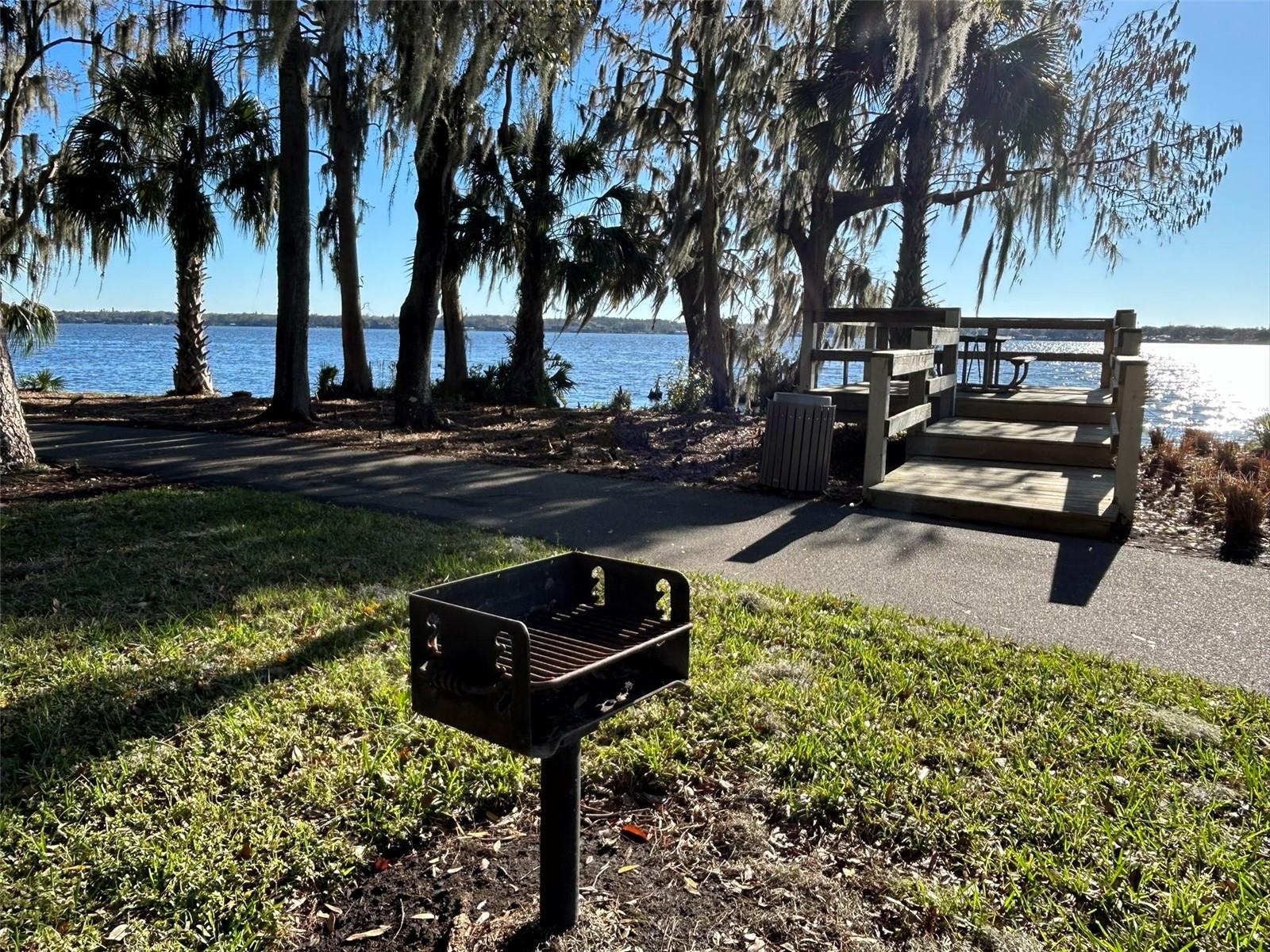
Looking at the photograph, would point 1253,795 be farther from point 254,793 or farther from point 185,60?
point 185,60

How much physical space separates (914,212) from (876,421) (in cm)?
693

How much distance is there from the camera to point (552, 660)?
6.66 feet

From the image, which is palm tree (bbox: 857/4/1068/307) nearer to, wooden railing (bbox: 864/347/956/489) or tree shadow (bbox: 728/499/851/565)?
wooden railing (bbox: 864/347/956/489)

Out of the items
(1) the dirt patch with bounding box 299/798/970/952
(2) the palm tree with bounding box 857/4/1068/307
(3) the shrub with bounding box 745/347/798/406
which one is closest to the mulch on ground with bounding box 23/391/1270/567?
(3) the shrub with bounding box 745/347/798/406

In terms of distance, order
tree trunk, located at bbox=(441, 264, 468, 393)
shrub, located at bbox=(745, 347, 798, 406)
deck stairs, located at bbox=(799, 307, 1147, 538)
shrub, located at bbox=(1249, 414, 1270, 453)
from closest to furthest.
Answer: deck stairs, located at bbox=(799, 307, 1147, 538)
shrub, located at bbox=(1249, 414, 1270, 453)
shrub, located at bbox=(745, 347, 798, 406)
tree trunk, located at bbox=(441, 264, 468, 393)

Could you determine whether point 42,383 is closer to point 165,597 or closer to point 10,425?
point 10,425

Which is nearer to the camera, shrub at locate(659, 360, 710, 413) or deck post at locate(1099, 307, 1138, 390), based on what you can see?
deck post at locate(1099, 307, 1138, 390)

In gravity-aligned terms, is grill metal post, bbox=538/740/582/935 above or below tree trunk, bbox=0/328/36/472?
below

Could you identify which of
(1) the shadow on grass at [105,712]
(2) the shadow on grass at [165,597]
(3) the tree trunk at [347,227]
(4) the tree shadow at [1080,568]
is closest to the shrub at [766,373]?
(3) the tree trunk at [347,227]

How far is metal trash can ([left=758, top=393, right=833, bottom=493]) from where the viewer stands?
24.9 feet

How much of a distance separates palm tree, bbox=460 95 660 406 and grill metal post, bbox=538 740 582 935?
1231 centimetres

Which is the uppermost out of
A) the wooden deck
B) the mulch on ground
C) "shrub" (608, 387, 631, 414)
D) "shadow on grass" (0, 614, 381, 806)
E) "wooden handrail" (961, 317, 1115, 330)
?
"wooden handrail" (961, 317, 1115, 330)

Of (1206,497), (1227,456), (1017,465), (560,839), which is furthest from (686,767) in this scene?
(1227,456)

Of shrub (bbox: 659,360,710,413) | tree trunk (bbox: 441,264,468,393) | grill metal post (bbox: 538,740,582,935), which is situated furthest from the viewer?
tree trunk (bbox: 441,264,468,393)
